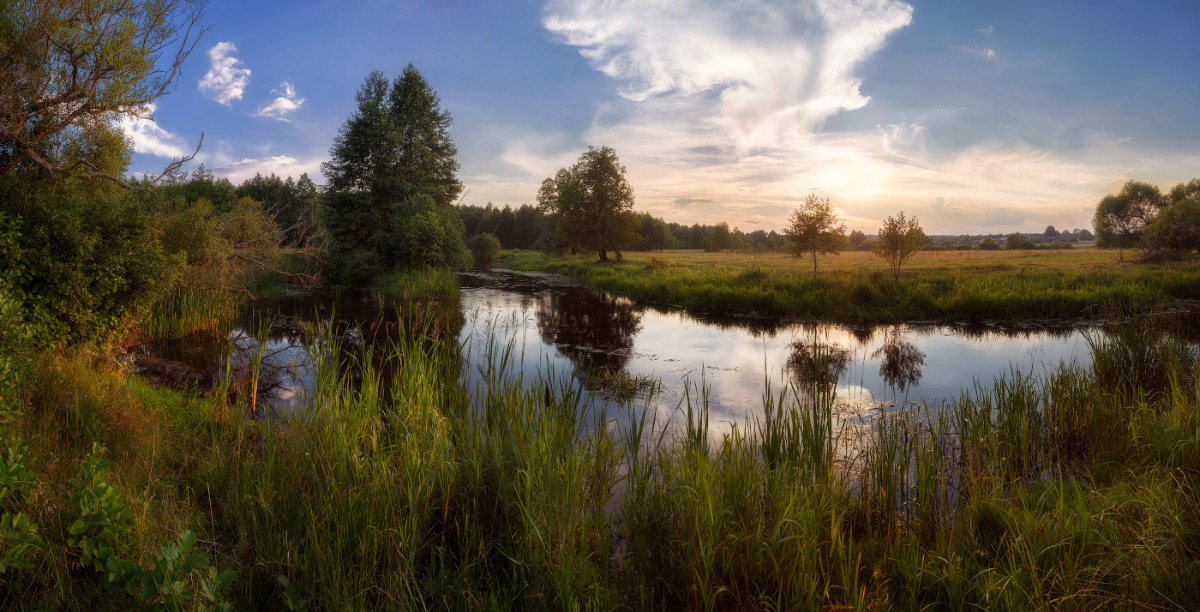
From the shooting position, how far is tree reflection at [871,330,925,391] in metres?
10.0

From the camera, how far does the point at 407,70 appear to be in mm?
30156

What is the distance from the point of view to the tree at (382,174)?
27812 mm

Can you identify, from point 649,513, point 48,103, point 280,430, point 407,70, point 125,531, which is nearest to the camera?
point 125,531

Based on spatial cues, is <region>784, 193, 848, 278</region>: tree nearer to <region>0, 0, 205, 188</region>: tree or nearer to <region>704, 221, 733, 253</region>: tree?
<region>0, 0, 205, 188</region>: tree

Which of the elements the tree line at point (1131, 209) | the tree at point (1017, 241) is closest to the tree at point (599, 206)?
the tree line at point (1131, 209)

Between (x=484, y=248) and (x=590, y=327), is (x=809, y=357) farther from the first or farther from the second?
(x=484, y=248)

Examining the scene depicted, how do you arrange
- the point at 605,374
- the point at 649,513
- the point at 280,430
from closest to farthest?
the point at 649,513
the point at 280,430
the point at 605,374

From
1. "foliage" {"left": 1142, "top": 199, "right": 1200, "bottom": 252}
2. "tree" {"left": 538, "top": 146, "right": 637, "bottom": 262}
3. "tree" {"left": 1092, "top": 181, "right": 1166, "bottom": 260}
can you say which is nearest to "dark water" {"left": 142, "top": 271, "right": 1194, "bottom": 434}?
"tree" {"left": 538, "top": 146, "right": 637, "bottom": 262}

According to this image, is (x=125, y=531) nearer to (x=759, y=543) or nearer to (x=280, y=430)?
(x=280, y=430)

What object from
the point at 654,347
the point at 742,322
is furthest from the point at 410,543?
the point at 742,322

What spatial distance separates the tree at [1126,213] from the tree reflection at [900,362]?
55.6m

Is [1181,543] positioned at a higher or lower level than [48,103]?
lower

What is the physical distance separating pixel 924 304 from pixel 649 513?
59.1 feet

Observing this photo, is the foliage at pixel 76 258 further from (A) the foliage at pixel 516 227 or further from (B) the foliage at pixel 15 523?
(A) the foliage at pixel 516 227
